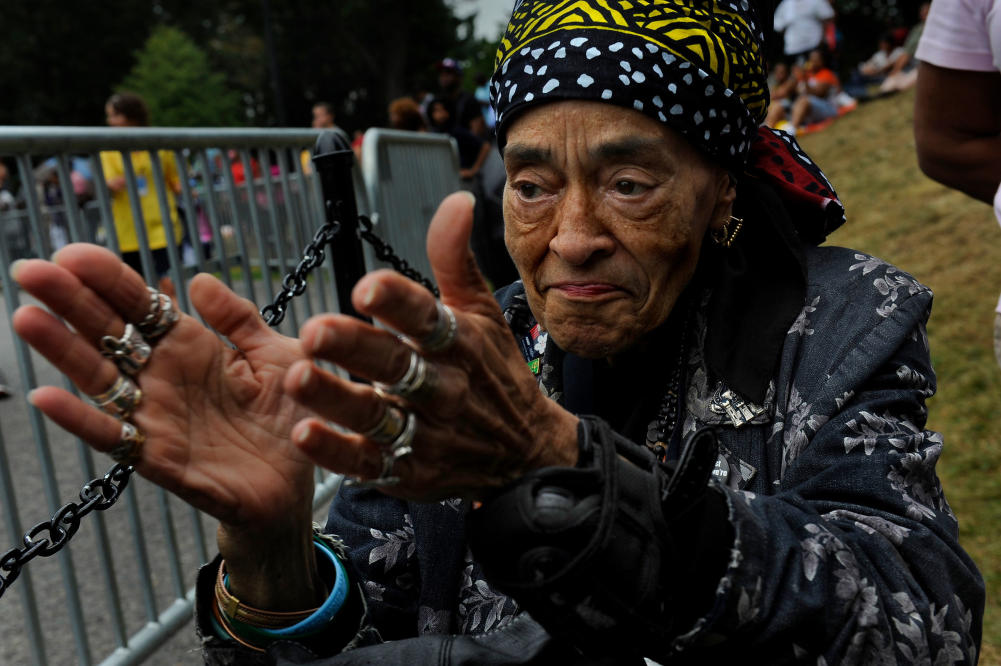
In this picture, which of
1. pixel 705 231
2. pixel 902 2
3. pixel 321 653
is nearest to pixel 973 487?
pixel 705 231

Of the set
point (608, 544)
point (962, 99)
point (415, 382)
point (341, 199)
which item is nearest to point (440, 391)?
point (415, 382)

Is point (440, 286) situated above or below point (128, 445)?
above

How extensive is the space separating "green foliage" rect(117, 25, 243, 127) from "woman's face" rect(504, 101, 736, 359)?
39.5 m

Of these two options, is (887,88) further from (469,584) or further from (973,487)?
(469,584)

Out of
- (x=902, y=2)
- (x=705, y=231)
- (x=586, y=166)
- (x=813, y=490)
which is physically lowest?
(x=902, y=2)

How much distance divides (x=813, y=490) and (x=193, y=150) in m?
2.83

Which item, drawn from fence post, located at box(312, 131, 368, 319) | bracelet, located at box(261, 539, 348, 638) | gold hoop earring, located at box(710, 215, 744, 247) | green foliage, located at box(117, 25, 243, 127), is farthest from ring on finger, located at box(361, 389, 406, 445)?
green foliage, located at box(117, 25, 243, 127)

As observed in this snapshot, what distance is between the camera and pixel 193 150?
3.58 metres

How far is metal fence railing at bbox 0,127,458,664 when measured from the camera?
2.84m

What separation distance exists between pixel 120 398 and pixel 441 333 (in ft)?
1.61

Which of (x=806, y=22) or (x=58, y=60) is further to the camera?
(x=58, y=60)

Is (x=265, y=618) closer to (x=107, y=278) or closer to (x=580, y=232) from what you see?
(x=107, y=278)

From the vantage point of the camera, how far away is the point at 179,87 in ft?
127

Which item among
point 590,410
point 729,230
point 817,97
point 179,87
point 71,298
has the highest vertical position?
point 71,298
